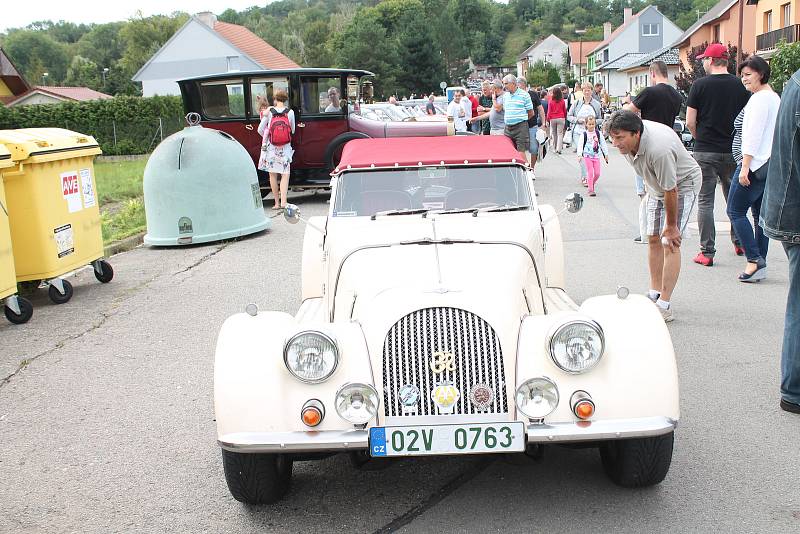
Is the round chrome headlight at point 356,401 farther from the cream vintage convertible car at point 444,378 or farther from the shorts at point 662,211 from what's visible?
the shorts at point 662,211

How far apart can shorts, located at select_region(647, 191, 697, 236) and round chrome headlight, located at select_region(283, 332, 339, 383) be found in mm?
3901

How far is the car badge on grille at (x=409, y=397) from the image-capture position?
3.68m

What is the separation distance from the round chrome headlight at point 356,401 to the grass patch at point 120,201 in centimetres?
971

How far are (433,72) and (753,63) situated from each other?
75.2 meters

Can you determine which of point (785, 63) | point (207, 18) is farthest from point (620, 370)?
point (207, 18)

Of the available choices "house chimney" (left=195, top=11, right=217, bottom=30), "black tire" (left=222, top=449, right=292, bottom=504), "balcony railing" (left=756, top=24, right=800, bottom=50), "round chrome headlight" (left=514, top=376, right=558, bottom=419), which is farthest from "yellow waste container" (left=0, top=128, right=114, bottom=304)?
"house chimney" (left=195, top=11, right=217, bottom=30)

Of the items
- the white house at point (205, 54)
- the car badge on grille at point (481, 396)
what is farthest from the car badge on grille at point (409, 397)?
the white house at point (205, 54)

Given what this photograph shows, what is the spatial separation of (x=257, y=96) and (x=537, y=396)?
41.6 ft

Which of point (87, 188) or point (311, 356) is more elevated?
point (87, 188)

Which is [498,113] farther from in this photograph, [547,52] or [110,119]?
[547,52]

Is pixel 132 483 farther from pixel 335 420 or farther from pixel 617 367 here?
pixel 617 367

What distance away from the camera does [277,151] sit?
14266mm

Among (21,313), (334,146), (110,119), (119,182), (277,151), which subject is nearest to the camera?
(21,313)

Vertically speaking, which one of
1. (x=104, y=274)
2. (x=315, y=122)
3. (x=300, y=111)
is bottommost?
(x=104, y=274)
